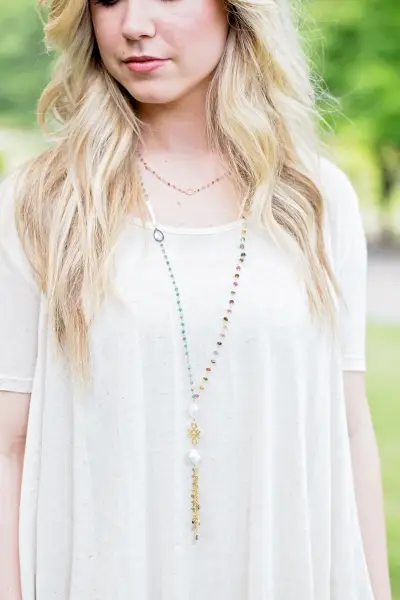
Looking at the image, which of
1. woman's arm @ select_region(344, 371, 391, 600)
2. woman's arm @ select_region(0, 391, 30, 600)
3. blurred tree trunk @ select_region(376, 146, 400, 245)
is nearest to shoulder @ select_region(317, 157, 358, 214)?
woman's arm @ select_region(344, 371, 391, 600)

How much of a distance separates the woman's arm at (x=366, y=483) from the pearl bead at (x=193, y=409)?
244 millimetres

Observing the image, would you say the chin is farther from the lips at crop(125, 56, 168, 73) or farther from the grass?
the grass

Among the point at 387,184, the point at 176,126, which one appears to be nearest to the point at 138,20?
→ the point at 176,126

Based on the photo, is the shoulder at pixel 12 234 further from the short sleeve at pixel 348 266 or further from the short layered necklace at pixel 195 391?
the short sleeve at pixel 348 266

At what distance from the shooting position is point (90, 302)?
1267 millimetres

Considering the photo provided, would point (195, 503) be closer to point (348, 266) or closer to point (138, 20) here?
point (348, 266)

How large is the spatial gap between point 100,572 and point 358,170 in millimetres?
10151

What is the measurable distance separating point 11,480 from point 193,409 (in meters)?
0.26

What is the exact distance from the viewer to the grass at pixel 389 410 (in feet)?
13.3

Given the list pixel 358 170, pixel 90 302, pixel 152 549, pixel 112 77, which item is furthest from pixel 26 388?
pixel 358 170

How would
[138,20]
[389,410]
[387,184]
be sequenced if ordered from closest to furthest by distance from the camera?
[138,20], [389,410], [387,184]

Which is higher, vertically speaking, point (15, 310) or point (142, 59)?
point (142, 59)

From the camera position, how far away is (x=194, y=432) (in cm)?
129

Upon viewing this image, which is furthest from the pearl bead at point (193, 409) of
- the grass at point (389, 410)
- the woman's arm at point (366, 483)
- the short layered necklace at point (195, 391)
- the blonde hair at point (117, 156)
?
A: the grass at point (389, 410)
